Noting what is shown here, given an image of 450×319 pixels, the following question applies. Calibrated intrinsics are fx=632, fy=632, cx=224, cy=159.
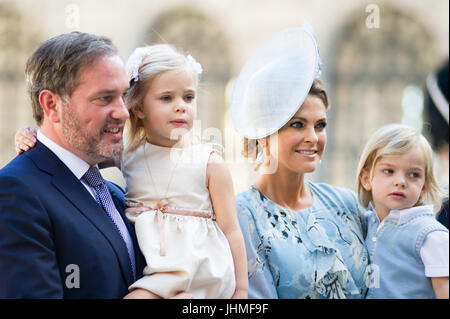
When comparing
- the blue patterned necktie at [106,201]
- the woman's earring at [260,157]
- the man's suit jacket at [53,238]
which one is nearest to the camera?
the man's suit jacket at [53,238]

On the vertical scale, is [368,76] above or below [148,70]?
above

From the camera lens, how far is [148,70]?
277 cm

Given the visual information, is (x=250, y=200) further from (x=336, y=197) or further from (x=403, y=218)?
(x=403, y=218)

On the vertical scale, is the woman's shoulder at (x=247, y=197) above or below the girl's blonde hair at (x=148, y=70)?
below

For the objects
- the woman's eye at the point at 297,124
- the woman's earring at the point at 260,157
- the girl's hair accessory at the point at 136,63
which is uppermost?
the girl's hair accessory at the point at 136,63

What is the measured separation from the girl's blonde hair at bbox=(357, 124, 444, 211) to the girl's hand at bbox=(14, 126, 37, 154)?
158 centimetres

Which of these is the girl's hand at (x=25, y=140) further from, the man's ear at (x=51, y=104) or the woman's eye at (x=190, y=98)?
the woman's eye at (x=190, y=98)

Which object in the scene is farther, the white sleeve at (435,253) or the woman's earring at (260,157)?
the woman's earring at (260,157)

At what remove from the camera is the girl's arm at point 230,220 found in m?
2.70

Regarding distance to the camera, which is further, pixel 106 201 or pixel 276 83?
pixel 276 83

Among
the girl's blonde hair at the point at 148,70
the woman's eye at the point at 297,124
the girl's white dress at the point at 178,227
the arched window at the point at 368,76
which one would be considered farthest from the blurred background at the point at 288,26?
the girl's white dress at the point at 178,227

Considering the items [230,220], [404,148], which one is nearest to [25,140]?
[230,220]

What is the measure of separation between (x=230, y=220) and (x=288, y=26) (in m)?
7.99

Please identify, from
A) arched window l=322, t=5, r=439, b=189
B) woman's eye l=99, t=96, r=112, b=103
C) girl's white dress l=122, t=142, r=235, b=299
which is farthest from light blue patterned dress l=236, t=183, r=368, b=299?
arched window l=322, t=5, r=439, b=189
